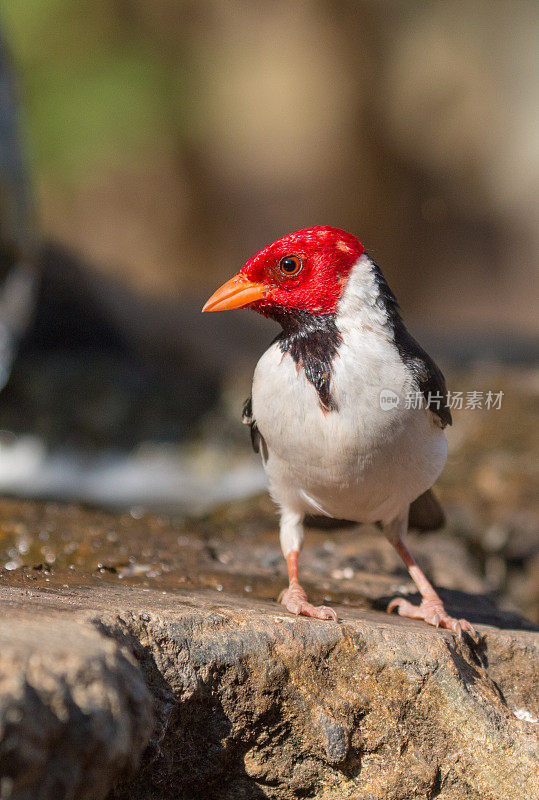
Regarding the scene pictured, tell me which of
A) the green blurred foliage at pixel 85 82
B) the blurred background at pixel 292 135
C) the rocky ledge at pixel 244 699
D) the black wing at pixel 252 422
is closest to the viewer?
the rocky ledge at pixel 244 699

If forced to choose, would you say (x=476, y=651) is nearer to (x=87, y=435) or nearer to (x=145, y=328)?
(x=87, y=435)

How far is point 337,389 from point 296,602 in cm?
90

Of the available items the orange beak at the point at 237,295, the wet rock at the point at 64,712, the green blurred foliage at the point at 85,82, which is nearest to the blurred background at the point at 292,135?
the green blurred foliage at the point at 85,82

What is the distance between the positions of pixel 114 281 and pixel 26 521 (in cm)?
607

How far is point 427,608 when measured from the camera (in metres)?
3.71

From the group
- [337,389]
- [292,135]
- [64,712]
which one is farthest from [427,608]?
[292,135]

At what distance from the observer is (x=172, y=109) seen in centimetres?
1672

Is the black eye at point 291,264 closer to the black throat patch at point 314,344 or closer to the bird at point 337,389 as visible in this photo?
the bird at point 337,389

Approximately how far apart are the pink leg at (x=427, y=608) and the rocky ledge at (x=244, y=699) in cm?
9

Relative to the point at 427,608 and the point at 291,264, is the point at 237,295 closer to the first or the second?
the point at 291,264

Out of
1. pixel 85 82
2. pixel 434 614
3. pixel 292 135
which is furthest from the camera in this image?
pixel 292 135

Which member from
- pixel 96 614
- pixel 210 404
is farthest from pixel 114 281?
pixel 96 614

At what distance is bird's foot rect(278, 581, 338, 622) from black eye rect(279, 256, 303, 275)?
1371 millimetres

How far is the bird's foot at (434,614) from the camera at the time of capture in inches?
134
